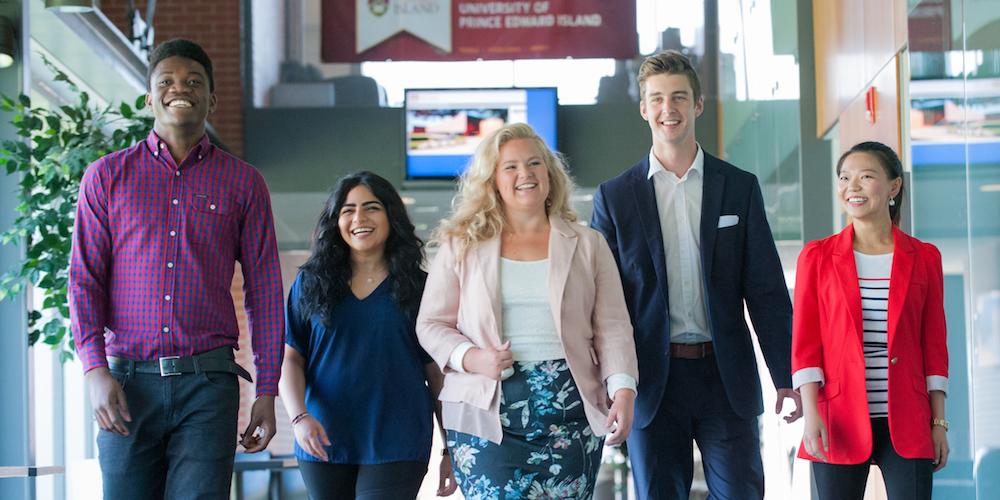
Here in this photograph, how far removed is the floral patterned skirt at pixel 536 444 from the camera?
6.78 ft

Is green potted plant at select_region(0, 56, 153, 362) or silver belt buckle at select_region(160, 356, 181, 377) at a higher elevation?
green potted plant at select_region(0, 56, 153, 362)

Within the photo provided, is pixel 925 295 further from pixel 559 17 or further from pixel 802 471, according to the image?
pixel 559 17

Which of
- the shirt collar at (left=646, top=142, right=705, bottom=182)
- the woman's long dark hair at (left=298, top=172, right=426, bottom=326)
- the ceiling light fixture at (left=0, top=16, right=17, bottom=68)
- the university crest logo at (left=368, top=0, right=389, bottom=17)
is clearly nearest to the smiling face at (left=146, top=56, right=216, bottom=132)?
the woman's long dark hair at (left=298, top=172, right=426, bottom=326)

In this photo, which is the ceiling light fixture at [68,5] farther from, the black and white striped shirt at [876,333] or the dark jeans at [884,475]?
the dark jeans at [884,475]

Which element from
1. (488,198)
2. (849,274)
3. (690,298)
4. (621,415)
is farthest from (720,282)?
(488,198)

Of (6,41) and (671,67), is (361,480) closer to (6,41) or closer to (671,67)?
(671,67)

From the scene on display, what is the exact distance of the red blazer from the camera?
7.43ft

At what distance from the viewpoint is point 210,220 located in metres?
2.26

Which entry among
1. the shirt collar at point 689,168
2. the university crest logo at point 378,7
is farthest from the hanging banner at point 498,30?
the shirt collar at point 689,168

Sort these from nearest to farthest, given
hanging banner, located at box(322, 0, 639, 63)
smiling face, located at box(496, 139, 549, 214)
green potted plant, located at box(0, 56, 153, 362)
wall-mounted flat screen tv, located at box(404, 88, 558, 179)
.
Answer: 1. smiling face, located at box(496, 139, 549, 214)
2. green potted plant, located at box(0, 56, 153, 362)
3. wall-mounted flat screen tv, located at box(404, 88, 558, 179)
4. hanging banner, located at box(322, 0, 639, 63)

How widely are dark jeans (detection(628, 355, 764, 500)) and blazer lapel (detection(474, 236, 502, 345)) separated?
557mm

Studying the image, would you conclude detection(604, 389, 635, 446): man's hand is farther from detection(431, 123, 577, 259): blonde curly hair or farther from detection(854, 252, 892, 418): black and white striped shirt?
detection(854, 252, 892, 418): black and white striped shirt

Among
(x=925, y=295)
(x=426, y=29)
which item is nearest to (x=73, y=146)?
(x=925, y=295)

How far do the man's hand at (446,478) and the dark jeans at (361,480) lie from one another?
119 mm
